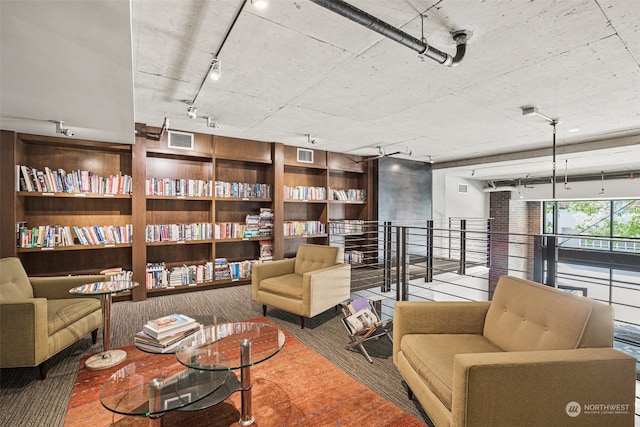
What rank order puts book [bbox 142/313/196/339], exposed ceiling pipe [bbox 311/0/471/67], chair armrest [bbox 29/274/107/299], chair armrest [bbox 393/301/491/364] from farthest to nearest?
chair armrest [bbox 29/274/107/299], chair armrest [bbox 393/301/491/364], book [bbox 142/313/196/339], exposed ceiling pipe [bbox 311/0/471/67]

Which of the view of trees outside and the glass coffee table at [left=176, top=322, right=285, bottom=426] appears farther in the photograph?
the view of trees outside

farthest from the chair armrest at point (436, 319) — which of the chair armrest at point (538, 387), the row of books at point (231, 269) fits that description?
the row of books at point (231, 269)

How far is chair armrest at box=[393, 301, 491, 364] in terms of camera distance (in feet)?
7.06

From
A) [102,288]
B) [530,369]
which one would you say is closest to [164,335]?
[102,288]

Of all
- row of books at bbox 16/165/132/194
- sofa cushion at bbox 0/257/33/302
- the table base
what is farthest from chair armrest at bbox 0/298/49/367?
row of books at bbox 16/165/132/194

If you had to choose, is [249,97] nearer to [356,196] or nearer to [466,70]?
[466,70]

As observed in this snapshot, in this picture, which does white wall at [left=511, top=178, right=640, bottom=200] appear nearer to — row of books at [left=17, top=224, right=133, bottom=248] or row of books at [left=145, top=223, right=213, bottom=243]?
row of books at [left=145, top=223, right=213, bottom=243]

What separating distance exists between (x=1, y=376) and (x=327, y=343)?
2.60m

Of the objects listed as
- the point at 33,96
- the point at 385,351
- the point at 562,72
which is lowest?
the point at 385,351

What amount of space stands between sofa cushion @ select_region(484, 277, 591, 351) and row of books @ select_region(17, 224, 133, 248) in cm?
445

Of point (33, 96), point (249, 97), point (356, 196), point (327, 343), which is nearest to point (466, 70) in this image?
point (249, 97)

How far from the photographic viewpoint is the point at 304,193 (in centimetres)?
586

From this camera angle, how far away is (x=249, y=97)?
331 centimetres

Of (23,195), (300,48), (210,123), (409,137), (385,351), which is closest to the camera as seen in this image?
(300,48)
